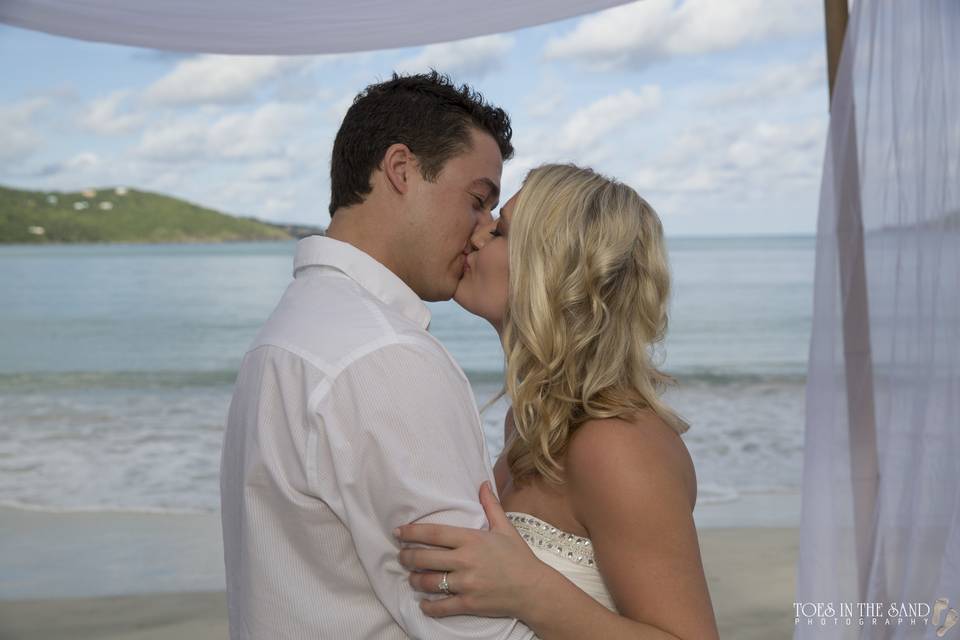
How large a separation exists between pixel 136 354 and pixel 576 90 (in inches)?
563

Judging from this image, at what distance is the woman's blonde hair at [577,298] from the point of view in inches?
78.8

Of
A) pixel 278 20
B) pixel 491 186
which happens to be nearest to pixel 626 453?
pixel 491 186

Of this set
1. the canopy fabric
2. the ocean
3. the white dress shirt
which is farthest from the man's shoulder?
the canopy fabric

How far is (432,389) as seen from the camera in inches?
57.5

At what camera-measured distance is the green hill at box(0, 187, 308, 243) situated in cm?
3027

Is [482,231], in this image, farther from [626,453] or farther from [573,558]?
[573,558]

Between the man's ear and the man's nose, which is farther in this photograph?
the man's nose

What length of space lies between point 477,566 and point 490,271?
79 cm

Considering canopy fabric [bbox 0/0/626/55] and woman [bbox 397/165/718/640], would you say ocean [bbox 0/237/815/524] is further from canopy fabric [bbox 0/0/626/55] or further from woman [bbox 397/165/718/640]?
canopy fabric [bbox 0/0/626/55]

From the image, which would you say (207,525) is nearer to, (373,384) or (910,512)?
(910,512)

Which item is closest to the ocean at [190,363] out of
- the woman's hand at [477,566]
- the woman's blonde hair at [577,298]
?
the woman's blonde hair at [577,298]

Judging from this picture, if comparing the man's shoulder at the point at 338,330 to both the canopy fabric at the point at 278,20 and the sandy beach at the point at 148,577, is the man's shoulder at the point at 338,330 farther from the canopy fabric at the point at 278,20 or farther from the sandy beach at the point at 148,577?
the sandy beach at the point at 148,577

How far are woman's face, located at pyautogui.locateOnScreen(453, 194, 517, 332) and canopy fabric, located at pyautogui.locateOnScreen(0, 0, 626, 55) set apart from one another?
1.46 m

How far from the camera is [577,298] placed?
2025 millimetres
